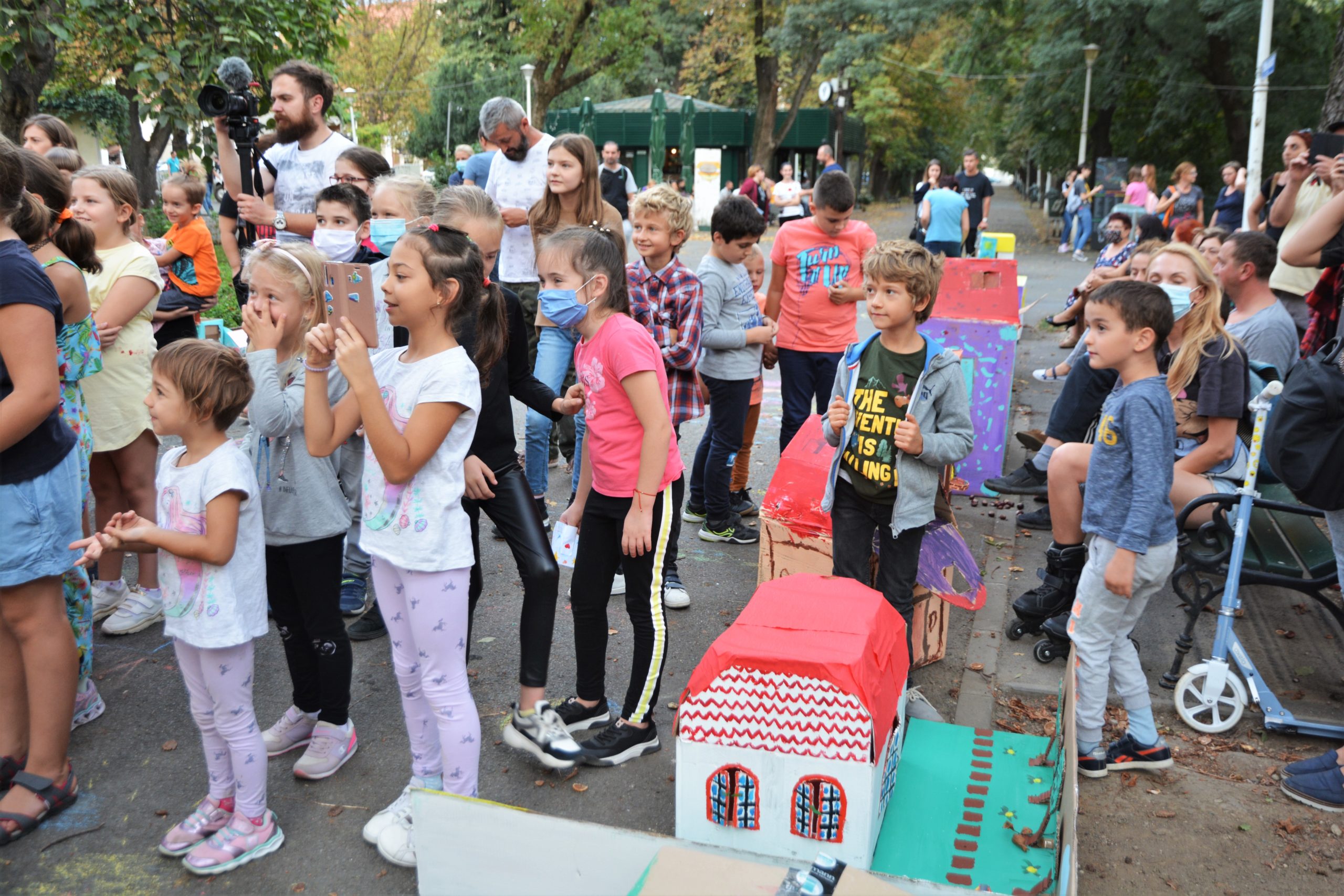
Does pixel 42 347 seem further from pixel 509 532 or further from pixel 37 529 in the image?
pixel 509 532

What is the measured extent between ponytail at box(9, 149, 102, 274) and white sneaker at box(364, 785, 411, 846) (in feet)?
6.90

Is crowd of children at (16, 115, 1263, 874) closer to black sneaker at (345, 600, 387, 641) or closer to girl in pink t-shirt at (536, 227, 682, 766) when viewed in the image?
girl in pink t-shirt at (536, 227, 682, 766)

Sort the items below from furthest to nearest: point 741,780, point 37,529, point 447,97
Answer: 1. point 447,97
2. point 37,529
3. point 741,780

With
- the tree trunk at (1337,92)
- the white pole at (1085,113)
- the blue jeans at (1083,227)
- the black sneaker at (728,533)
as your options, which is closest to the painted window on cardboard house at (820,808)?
the black sneaker at (728,533)

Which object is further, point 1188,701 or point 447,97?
point 447,97

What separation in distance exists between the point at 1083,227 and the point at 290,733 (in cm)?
2371

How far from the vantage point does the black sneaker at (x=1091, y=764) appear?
11.6 ft

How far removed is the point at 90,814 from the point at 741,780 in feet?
7.02

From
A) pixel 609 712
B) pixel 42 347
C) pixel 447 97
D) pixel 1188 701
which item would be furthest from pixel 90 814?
pixel 447 97

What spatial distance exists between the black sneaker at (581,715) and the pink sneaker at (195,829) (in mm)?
1163

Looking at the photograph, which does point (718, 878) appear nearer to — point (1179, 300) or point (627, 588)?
point (627, 588)

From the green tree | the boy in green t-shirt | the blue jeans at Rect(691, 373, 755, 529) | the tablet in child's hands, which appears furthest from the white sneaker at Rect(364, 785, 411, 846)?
the green tree

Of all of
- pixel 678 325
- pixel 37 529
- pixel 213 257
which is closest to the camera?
pixel 37 529

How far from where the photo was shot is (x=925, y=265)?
3684 millimetres
